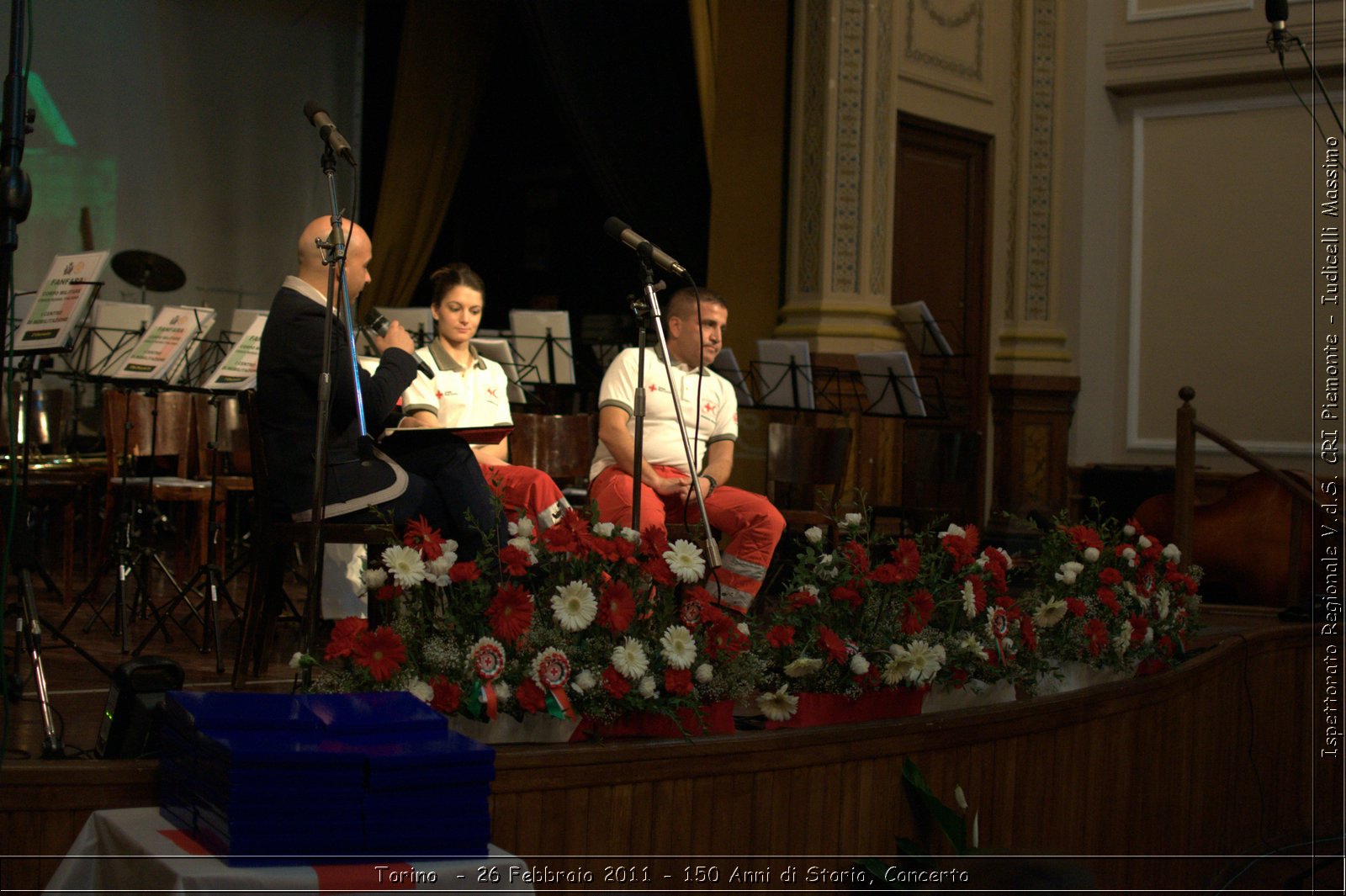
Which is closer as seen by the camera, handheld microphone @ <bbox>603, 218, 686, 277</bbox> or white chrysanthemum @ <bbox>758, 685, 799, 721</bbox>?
white chrysanthemum @ <bbox>758, 685, 799, 721</bbox>

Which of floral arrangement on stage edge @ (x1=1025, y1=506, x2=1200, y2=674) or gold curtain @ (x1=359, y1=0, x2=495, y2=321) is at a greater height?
gold curtain @ (x1=359, y1=0, x2=495, y2=321)

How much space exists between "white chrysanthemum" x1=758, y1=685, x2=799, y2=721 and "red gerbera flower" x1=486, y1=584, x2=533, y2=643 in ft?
1.88

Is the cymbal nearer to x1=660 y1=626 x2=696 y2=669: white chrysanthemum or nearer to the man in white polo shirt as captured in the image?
the man in white polo shirt

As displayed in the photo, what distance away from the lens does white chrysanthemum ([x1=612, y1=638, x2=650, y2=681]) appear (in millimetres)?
2498

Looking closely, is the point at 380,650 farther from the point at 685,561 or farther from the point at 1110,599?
the point at 1110,599

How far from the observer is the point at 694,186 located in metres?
8.17

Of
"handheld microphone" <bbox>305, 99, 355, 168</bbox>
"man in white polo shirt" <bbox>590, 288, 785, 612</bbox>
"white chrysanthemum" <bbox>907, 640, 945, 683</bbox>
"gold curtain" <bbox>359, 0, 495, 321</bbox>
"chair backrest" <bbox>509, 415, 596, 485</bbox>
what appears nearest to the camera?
"white chrysanthemum" <bbox>907, 640, 945, 683</bbox>

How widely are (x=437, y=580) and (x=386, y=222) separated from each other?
800 centimetres

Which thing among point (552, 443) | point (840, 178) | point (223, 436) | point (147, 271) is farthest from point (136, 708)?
point (147, 271)

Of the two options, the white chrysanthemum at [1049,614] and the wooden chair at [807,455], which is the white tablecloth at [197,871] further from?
the wooden chair at [807,455]

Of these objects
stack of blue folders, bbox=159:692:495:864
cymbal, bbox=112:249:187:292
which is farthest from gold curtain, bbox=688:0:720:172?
stack of blue folders, bbox=159:692:495:864

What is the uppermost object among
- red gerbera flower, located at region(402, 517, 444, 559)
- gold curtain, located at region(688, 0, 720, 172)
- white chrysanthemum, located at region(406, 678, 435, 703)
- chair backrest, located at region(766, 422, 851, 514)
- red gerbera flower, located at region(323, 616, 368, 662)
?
gold curtain, located at region(688, 0, 720, 172)

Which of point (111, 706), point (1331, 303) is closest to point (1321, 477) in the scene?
point (1331, 303)

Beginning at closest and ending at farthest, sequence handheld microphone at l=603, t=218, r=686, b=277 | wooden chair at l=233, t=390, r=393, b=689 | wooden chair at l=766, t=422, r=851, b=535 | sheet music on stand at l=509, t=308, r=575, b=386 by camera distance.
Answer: handheld microphone at l=603, t=218, r=686, b=277, wooden chair at l=233, t=390, r=393, b=689, wooden chair at l=766, t=422, r=851, b=535, sheet music on stand at l=509, t=308, r=575, b=386
